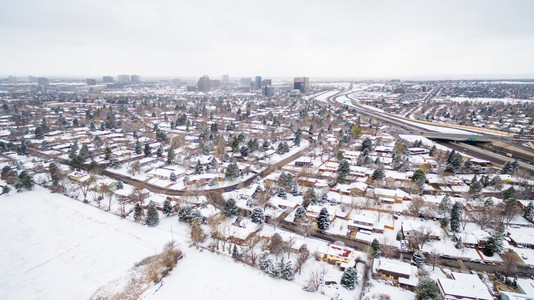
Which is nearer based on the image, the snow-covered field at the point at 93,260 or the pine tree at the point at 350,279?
the pine tree at the point at 350,279

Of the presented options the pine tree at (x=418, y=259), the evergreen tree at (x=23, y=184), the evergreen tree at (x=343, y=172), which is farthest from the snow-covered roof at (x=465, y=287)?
the evergreen tree at (x=23, y=184)

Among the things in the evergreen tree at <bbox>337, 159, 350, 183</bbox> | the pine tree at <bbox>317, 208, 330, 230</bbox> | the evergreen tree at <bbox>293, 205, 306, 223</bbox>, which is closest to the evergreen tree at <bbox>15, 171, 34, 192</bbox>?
the evergreen tree at <bbox>293, 205, 306, 223</bbox>

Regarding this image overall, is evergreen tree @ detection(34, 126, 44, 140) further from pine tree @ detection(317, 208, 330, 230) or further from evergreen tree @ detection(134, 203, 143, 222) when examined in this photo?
pine tree @ detection(317, 208, 330, 230)

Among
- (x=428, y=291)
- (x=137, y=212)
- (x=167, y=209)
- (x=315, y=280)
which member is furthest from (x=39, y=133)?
(x=428, y=291)

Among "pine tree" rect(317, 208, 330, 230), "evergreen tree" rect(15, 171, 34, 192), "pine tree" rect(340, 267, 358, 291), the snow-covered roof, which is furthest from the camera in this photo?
"evergreen tree" rect(15, 171, 34, 192)

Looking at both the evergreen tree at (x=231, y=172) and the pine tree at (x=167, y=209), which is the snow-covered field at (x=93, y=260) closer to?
the pine tree at (x=167, y=209)

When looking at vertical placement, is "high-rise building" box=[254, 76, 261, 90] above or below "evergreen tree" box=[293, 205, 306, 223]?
above
